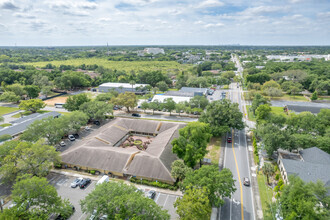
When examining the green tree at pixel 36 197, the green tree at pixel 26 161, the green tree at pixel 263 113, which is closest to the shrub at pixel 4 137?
the green tree at pixel 26 161

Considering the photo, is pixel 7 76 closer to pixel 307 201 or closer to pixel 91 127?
pixel 91 127

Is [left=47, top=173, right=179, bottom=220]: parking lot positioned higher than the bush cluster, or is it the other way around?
the bush cluster

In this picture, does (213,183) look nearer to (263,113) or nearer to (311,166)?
Result: (311,166)

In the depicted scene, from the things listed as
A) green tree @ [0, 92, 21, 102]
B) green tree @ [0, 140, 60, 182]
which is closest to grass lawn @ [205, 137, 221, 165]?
green tree @ [0, 140, 60, 182]

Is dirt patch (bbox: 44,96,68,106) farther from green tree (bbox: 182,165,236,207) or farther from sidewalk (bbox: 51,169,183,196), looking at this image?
green tree (bbox: 182,165,236,207)

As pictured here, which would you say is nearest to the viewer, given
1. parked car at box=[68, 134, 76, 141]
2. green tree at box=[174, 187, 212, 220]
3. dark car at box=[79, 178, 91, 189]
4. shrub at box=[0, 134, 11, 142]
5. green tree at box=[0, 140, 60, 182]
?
green tree at box=[174, 187, 212, 220]

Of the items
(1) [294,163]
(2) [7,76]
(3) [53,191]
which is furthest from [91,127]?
(2) [7,76]
